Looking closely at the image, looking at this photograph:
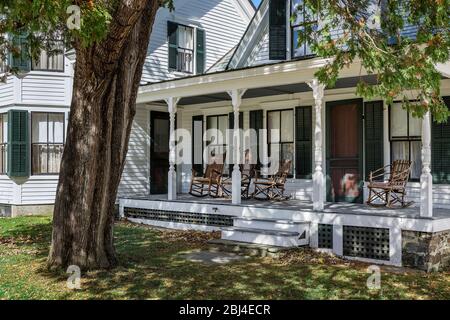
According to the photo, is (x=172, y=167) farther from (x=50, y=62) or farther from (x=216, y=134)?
(x=50, y=62)

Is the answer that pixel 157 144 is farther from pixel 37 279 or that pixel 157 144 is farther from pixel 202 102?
pixel 37 279

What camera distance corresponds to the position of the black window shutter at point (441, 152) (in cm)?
954

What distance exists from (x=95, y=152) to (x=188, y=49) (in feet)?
33.7

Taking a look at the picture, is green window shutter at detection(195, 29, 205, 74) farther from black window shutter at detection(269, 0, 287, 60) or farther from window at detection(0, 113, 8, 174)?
window at detection(0, 113, 8, 174)

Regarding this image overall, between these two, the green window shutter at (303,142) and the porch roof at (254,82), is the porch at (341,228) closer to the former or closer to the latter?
the green window shutter at (303,142)

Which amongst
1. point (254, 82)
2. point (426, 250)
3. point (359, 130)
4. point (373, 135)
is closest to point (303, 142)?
point (359, 130)

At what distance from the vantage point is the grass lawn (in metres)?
5.78

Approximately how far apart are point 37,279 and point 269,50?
26.9 feet

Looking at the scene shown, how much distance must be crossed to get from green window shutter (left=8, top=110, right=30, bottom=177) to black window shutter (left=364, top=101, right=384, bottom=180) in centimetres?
954

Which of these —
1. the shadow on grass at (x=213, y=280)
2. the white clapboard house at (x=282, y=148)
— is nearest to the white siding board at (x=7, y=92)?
Answer: the white clapboard house at (x=282, y=148)

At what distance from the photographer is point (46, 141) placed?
14188 mm

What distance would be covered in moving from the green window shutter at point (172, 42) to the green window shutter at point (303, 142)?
5.34m

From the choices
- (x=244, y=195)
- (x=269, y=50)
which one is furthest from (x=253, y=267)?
(x=269, y=50)

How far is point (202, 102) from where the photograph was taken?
546 inches
